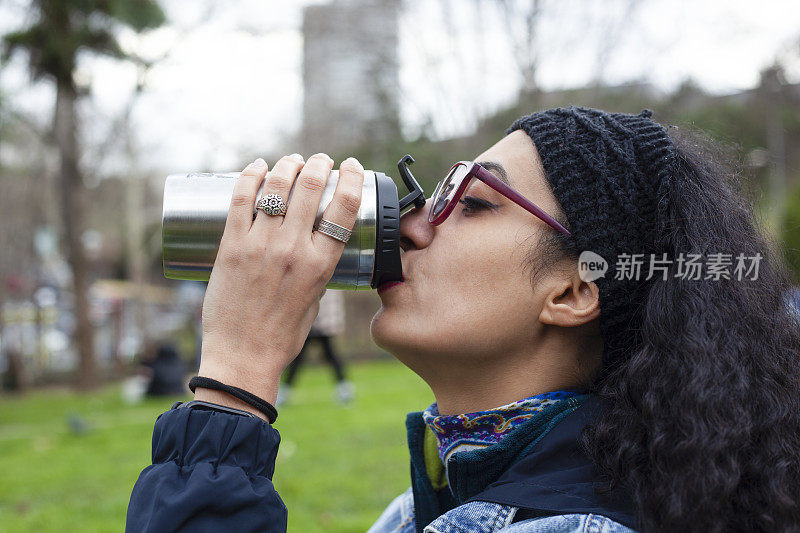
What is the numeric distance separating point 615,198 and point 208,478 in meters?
1.10

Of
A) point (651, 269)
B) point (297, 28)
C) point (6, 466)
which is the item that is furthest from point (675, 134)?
point (297, 28)

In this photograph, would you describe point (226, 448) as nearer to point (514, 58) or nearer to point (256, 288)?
point (256, 288)

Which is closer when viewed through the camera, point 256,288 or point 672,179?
point 256,288

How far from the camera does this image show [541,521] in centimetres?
126

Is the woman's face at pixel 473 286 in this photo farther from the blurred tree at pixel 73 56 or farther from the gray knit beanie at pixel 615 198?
the blurred tree at pixel 73 56

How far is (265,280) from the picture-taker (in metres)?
1.51

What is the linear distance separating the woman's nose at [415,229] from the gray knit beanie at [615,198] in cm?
34

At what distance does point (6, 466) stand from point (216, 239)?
5.52m

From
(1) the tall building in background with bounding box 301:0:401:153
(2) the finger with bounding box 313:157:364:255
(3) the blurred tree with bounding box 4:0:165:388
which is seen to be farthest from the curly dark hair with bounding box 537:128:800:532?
(1) the tall building in background with bounding box 301:0:401:153

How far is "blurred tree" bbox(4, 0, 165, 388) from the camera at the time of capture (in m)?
10.7

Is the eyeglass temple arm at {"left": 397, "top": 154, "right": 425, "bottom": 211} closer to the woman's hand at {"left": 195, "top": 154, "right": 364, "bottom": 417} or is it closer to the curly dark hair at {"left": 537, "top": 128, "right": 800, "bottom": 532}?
the woman's hand at {"left": 195, "top": 154, "right": 364, "bottom": 417}

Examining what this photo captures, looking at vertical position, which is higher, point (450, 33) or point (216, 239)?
point (450, 33)

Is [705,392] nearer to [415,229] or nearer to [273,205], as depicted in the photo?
[415,229]

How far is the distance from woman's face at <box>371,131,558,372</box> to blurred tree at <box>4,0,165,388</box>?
34.6ft
